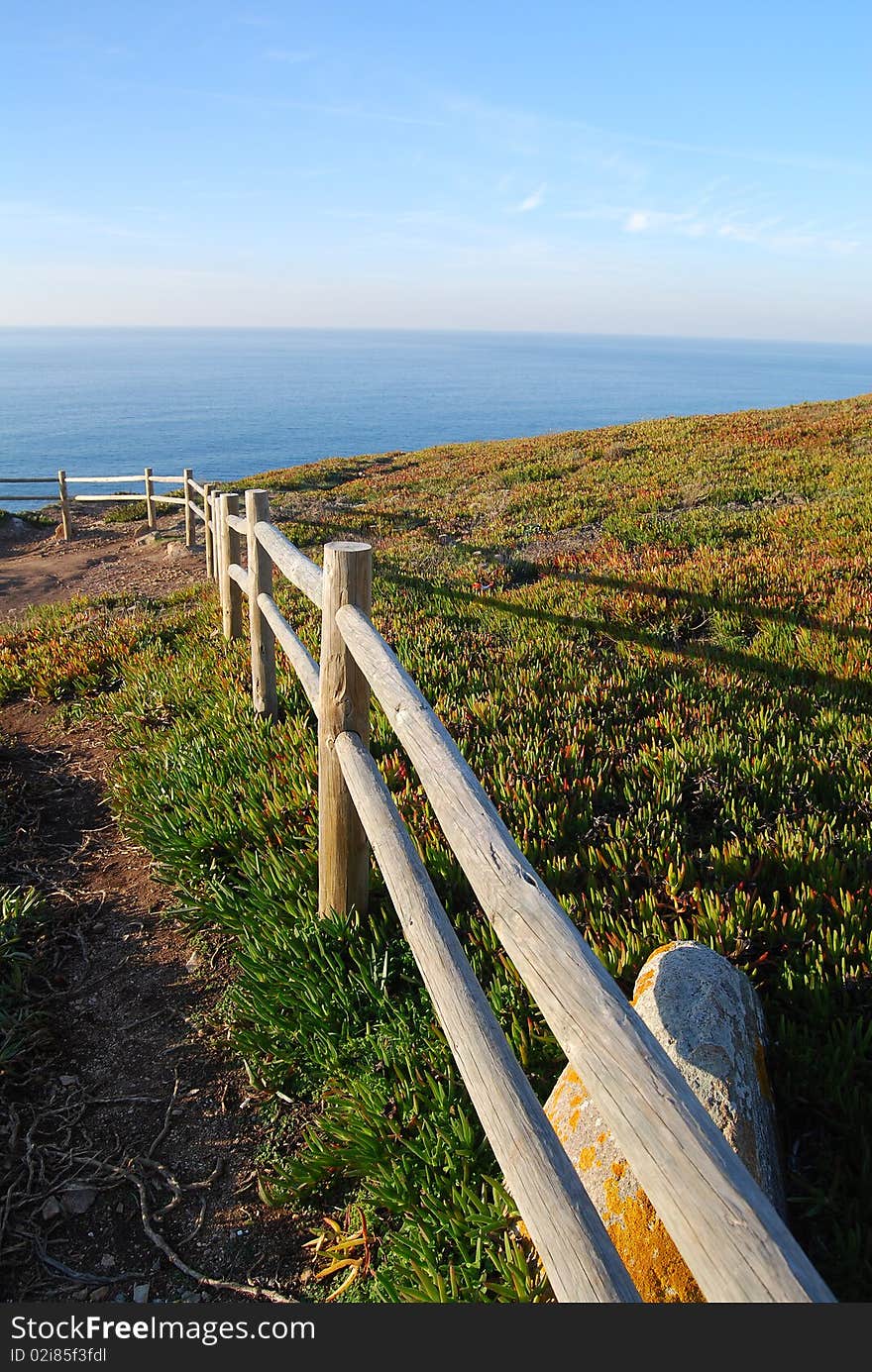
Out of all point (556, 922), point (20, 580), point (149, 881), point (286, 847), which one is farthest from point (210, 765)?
point (20, 580)

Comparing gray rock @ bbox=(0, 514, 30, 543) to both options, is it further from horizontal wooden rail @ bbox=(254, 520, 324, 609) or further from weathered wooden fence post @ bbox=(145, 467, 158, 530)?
horizontal wooden rail @ bbox=(254, 520, 324, 609)

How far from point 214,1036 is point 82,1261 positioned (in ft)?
3.44

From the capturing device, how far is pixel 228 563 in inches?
312

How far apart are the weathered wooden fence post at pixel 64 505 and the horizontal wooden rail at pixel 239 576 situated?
49.0 feet

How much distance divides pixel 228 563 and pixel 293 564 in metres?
3.28

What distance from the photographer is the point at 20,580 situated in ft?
53.7

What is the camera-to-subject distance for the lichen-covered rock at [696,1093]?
2041 millimetres

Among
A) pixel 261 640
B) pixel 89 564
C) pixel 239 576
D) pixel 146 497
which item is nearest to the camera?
pixel 261 640

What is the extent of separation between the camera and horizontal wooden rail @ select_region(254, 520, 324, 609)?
4.23 m

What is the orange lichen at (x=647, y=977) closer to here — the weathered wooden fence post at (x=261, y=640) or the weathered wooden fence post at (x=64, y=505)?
the weathered wooden fence post at (x=261, y=640)

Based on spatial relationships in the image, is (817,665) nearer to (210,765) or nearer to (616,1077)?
(210,765)

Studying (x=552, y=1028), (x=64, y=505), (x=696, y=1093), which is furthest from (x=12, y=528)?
(x=552, y=1028)

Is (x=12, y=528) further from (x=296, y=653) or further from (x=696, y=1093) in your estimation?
(x=696, y=1093)

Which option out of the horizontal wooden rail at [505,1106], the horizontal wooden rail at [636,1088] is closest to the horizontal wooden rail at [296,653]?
the horizontal wooden rail at [505,1106]
